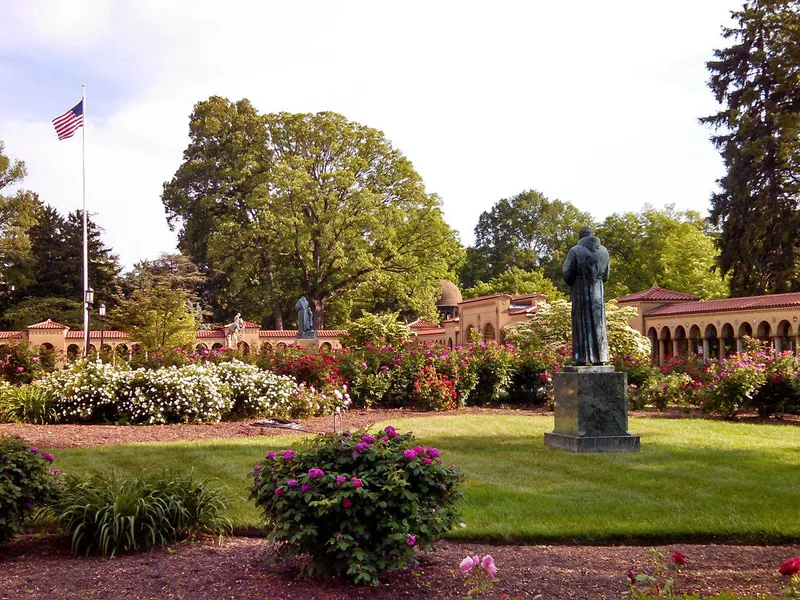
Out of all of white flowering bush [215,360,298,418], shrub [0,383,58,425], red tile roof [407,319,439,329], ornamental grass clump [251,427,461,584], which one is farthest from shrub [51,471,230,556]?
red tile roof [407,319,439,329]

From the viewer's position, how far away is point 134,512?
518 cm

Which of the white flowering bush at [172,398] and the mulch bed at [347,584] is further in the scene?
the white flowering bush at [172,398]

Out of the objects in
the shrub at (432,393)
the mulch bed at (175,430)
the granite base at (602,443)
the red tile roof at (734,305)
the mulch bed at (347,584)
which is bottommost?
the mulch bed at (347,584)

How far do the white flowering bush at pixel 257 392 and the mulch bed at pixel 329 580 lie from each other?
776 cm

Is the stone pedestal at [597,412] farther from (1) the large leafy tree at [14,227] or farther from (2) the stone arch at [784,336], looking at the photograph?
(1) the large leafy tree at [14,227]

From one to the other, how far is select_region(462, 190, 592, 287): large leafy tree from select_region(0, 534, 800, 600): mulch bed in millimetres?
60691

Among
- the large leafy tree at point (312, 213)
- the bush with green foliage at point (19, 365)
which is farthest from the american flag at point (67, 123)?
the bush with green foliage at point (19, 365)

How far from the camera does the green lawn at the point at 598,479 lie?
5660 millimetres

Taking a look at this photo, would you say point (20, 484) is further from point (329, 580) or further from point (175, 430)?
point (175, 430)

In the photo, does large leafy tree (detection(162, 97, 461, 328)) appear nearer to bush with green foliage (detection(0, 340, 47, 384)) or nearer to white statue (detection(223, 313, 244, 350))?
white statue (detection(223, 313, 244, 350))

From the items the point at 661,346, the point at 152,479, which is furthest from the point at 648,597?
the point at 661,346

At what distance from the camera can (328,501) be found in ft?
13.4

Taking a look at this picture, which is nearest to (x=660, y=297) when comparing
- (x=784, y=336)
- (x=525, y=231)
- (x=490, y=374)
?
(x=784, y=336)

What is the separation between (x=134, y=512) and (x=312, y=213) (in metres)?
33.7
